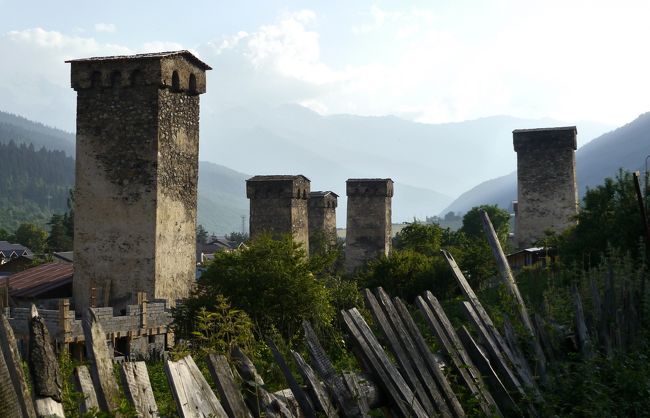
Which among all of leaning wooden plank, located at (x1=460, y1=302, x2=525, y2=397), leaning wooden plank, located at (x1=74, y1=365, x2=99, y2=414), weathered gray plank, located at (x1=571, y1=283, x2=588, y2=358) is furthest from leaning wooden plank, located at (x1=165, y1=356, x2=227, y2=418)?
weathered gray plank, located at (x1=571, y1=283, x2=588, y2=358)

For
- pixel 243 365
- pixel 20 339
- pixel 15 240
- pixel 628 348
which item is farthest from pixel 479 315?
pixel 15 240

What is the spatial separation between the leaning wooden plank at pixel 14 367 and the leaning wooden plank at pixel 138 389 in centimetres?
59

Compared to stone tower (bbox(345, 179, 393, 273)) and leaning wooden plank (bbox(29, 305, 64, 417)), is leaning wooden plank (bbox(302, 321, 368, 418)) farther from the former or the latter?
stone tower (bbox(345, 179, 393, 273))

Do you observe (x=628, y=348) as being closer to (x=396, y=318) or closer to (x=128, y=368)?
(x=396, y=318)

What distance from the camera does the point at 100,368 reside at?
4.50m

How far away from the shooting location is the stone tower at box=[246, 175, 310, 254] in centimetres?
3111

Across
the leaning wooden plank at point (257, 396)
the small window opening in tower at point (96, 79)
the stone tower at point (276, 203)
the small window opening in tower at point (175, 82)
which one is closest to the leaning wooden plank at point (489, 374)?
the leaning wooden plank at point (257, 396)

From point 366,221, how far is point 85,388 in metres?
32.3

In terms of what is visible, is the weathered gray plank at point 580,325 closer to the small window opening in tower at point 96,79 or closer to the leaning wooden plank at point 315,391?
the leaning wooden plank at point 315,391

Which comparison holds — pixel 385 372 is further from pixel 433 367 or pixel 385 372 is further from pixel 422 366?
pixel 433 367

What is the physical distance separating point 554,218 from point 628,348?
20.8 m

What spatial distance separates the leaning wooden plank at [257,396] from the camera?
5.10 metres

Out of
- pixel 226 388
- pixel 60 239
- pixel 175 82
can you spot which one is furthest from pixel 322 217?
pixel 226 388

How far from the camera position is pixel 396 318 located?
643 cm
